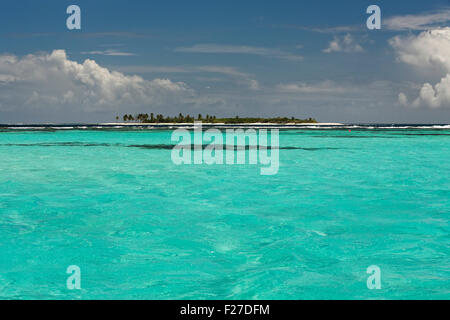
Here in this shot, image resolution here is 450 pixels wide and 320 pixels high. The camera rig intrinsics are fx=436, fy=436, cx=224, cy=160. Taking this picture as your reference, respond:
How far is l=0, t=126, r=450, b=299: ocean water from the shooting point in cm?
578

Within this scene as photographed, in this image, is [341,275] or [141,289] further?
[341,275]

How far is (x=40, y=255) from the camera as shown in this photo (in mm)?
7031

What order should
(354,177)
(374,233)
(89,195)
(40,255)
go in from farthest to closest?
(354,177) → (89,195) → (374,233) → (40,255)

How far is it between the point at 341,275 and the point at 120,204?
6.67 meters

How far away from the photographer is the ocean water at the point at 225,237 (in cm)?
578

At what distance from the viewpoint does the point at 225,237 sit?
Result: 26.7 feet

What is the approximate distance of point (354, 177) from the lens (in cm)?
1631

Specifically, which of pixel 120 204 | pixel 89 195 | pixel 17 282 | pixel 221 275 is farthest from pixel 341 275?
pixel 89 195

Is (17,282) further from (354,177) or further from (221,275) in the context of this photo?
(354,177)
